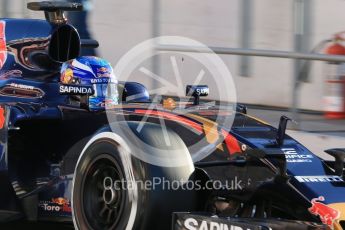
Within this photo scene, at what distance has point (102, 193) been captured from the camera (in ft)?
17.4

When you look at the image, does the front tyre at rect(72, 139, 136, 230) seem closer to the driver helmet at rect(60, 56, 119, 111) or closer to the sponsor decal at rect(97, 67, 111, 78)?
the driver helmet at rect(60, 56, 119, 111)

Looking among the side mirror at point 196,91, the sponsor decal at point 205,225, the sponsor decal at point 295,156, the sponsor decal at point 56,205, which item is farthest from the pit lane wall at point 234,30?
the sponsor decal at point 205,225

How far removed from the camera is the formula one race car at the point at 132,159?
16.1 ft

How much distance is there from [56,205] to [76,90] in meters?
0.80

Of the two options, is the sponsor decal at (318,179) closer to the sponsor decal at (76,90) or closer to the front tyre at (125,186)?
the front tyre at (125,186)

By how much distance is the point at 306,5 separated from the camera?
8.74 metres

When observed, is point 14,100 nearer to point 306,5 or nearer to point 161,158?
point 161,158

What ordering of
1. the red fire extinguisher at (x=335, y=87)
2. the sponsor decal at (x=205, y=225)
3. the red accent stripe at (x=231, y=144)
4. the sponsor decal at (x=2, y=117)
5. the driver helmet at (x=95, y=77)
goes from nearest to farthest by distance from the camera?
the sponsor decal at (x=205, y=225)
the red accent stripe at (x=231, y=144)
the sponsor decal at (x=2, y=117)
the driver helmet at (x=95, y=77)
the red fire extinguisher at (x=335, y=87)

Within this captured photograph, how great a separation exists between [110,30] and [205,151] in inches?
241

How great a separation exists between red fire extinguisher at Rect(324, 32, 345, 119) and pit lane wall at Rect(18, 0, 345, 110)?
0.09 m

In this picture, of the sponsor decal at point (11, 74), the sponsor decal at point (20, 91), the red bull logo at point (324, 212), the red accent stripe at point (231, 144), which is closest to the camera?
the red bull logo at point (324, 212)

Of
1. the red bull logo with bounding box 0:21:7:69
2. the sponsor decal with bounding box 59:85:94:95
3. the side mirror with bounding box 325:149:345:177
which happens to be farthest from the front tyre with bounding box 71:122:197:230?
the red bull logo with bounding box 0:21:7:69

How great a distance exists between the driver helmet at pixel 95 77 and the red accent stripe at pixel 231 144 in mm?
1087

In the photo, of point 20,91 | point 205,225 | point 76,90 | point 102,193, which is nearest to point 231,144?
point 205,225
